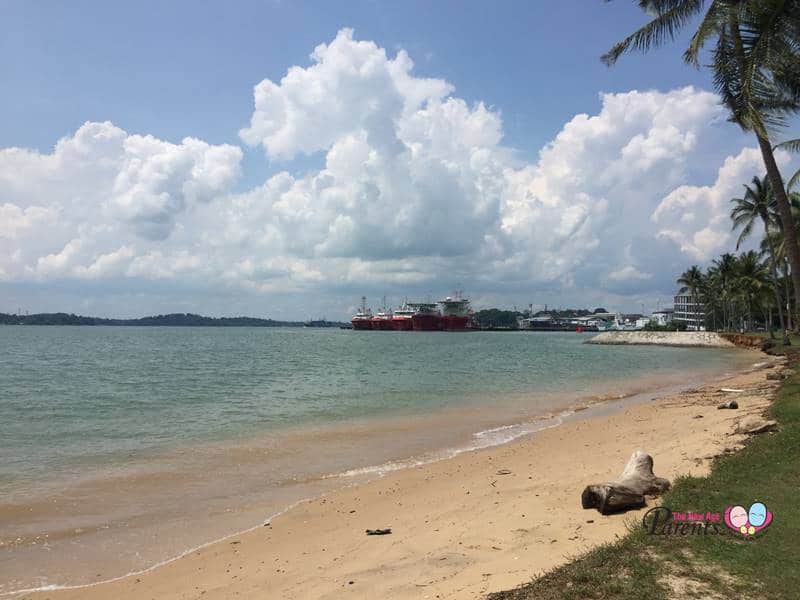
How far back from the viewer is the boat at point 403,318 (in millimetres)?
172000

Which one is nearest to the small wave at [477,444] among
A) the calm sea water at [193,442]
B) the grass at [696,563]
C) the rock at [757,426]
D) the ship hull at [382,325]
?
the calm sea water at [193,442]

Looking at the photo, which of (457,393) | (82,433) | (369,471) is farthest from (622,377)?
(82,433)

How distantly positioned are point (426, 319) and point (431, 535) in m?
161

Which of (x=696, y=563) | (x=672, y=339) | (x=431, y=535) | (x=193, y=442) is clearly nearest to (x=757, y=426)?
(x=696, y=563)

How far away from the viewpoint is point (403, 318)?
6845 inches

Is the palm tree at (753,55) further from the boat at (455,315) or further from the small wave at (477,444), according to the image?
the boat at (455,315)

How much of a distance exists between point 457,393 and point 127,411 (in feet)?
45.7

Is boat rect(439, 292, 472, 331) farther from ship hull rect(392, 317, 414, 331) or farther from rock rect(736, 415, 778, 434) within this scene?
rock rect(736, 415, 778, 434)

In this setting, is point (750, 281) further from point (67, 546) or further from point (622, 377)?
point (67, 546)

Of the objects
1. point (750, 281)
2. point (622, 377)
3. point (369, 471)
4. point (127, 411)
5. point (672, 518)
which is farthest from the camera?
point (750, 281)

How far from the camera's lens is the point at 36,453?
13.7 m

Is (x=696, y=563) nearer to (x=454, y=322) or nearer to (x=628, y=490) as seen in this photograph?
(x=628, y=490)

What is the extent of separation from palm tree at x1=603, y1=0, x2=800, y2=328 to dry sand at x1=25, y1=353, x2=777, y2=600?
6736 mm

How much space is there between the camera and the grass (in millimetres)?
4215
